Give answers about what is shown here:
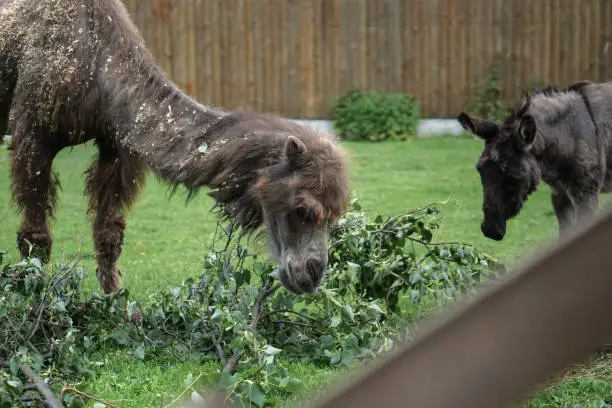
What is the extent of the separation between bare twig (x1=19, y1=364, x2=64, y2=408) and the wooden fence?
11.7m

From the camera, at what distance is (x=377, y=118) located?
1581 centimetres

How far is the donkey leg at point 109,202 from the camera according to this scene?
22.6 ft

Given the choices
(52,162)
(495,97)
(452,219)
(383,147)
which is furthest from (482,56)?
(52,162)

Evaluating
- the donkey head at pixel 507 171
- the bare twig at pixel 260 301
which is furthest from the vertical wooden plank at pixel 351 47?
the bare twig at pixel 260 301

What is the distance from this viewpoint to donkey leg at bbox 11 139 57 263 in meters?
6.36

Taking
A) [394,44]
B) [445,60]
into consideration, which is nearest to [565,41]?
[445,60]

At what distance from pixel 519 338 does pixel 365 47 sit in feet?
51.3

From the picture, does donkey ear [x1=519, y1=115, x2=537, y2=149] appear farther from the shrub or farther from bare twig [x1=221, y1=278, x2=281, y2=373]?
bare twig [x1=221, y1=278, x2=281, y2=373]

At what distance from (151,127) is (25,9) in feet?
5.17

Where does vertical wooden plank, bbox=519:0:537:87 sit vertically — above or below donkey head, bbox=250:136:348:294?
below

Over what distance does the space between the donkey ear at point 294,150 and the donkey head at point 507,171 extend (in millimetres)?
2857

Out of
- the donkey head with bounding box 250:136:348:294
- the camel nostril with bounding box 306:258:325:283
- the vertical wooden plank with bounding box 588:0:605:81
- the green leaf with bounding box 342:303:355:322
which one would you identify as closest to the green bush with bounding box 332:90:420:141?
the vertical wooden plank with bounding box 588:0:605:81

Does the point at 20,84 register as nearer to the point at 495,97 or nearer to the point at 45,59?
the point at 45,59

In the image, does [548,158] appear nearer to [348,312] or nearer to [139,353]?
[348,312]
